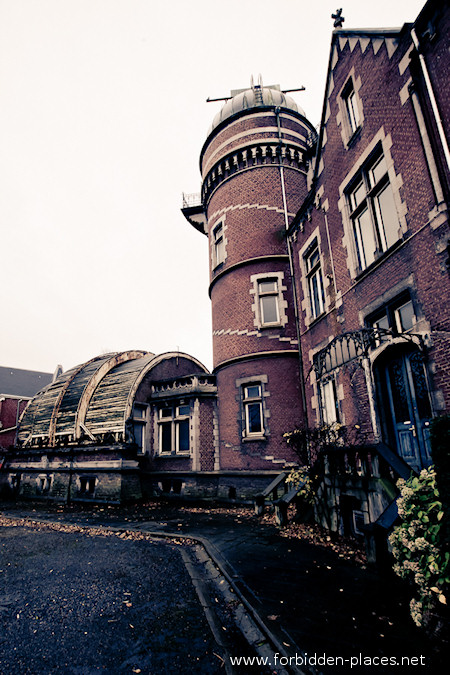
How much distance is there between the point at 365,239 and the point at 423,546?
7.40m

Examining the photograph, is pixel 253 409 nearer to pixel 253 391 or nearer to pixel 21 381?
pixel 253 391

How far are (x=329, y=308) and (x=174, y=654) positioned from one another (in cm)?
898

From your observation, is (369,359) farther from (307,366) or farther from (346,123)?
(346,123)

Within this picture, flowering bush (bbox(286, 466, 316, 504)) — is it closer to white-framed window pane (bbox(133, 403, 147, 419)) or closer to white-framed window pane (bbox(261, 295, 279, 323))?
white-framed window pane (bbox(261, 295, 279, 323))

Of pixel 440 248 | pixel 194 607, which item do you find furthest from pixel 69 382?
pixel 440 248

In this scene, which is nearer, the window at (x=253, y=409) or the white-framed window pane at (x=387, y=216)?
the white-framed window pane at (x=387, y=216)

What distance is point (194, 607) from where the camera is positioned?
4.50 m

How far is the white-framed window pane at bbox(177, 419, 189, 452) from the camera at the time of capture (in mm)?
16344

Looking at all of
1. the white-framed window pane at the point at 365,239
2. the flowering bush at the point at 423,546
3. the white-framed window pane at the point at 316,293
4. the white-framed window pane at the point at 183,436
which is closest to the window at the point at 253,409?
the white-framed window pane at the point at 183,436

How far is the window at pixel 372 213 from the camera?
8.21 metres

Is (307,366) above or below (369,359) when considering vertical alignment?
above

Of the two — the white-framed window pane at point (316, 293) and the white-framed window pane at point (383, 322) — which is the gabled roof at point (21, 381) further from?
the white-framed window pane at point (383, 322)

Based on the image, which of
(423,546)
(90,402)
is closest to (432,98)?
(423,546)

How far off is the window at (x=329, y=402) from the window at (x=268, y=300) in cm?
432
